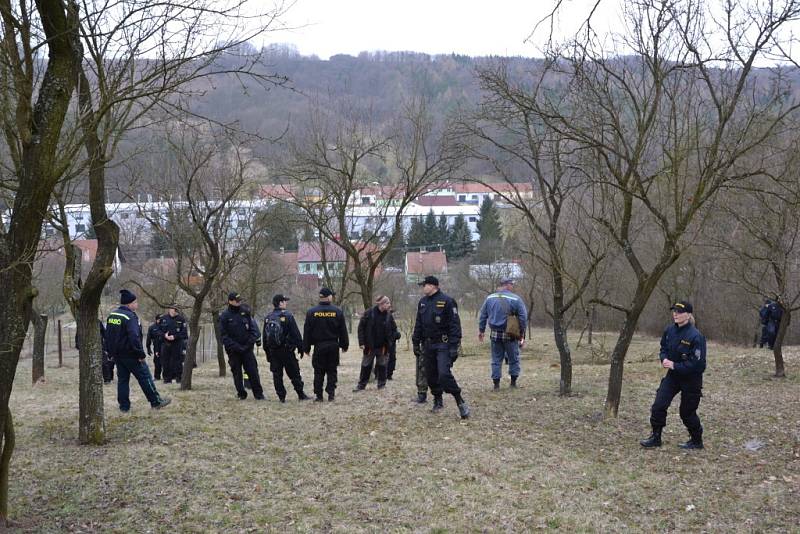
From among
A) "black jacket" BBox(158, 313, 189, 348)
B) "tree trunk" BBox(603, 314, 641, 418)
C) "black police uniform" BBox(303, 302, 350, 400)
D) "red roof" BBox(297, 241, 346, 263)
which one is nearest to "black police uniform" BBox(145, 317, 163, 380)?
"black jacket" BBox(158, 313, 189, 348)

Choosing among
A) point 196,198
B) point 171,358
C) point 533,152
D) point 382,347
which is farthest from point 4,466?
point 171,358

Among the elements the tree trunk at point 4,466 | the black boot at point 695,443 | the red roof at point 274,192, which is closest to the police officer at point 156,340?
the red roof at point 274,192

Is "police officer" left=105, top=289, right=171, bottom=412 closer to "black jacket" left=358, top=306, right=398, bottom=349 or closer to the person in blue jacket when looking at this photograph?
"black jacket" left=358, top=306, right=398, bottom=349

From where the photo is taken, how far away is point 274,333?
1126 centimetres

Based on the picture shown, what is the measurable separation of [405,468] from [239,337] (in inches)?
203

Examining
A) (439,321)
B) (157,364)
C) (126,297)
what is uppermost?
(126,297)

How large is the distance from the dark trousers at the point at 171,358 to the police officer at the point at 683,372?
1142cm

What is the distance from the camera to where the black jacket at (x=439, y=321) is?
9.48 metres

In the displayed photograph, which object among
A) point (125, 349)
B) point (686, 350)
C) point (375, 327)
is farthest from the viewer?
point (375, 327)

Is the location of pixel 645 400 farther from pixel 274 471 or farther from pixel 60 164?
pixel 60 164

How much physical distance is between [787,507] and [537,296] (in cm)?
2780

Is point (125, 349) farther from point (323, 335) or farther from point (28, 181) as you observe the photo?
point (28, 181)

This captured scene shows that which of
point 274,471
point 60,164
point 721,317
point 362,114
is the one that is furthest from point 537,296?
point 60,164

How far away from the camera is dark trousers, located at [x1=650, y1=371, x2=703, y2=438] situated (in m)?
7.79
